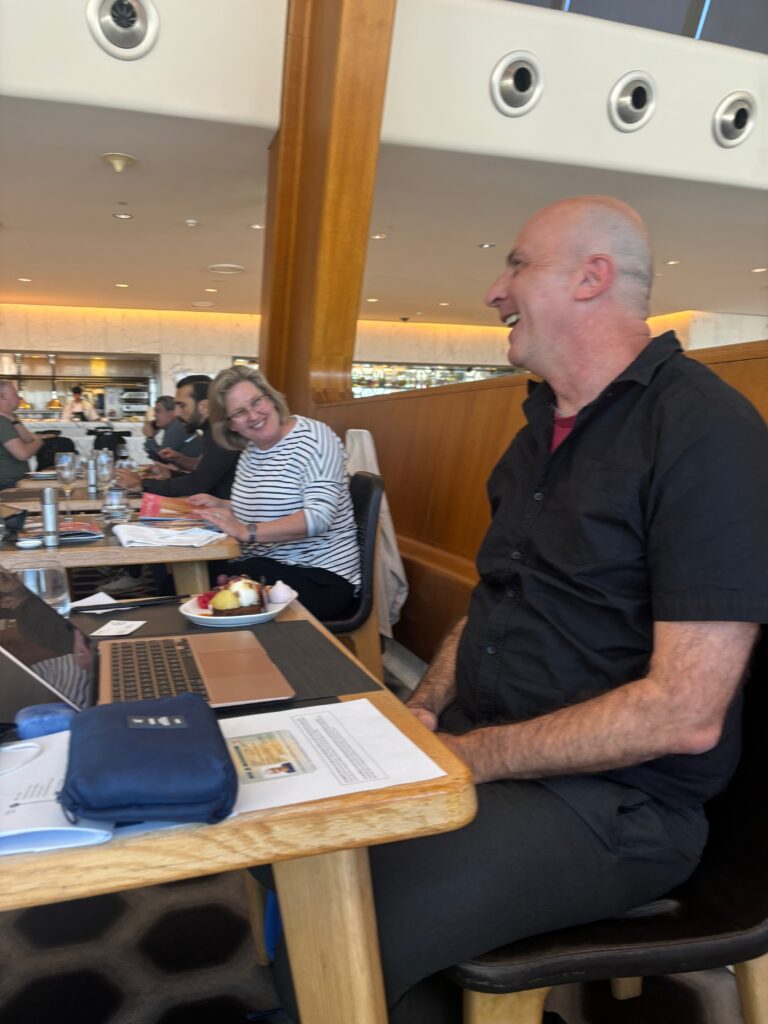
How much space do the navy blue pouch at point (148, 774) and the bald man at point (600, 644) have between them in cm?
41

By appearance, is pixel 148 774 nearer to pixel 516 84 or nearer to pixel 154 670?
pixel 154 670

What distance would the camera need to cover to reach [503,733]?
1031 mm

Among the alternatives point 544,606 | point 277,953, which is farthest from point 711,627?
point 277,953

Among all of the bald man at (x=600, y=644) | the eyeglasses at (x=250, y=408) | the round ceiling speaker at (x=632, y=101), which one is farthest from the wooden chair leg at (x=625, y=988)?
the round ceiling speaker at (x=632, y=101)

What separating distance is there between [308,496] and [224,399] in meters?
0.50

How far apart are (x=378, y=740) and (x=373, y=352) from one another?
12797 millimetres

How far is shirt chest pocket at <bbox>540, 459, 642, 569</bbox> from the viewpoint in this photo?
103 cm

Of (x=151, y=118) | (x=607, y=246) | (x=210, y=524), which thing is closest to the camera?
(x=607, y=246)

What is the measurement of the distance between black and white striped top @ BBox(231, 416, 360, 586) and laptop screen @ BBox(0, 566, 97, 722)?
1.38 metres

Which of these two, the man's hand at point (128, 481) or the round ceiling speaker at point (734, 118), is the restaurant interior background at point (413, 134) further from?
the man's hand at point (128, 481)

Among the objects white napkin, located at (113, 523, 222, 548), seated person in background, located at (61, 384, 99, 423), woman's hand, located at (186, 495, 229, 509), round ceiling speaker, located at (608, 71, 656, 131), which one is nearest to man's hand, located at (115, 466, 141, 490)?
woman's hand, located at (186, 495, 229, 509)

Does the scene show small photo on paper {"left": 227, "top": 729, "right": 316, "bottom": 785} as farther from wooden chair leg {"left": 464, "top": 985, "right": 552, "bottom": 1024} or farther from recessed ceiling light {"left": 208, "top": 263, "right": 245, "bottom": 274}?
recessed ceiling light {"left": 208, "top": 263, "right": 245, "bottom": 274}

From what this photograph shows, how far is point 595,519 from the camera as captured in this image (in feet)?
3.50

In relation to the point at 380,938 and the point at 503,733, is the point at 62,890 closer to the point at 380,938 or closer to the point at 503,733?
the point at 380,938
